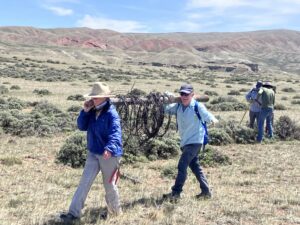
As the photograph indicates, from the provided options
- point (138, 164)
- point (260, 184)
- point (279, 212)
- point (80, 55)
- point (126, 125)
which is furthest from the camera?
point (80, 55)

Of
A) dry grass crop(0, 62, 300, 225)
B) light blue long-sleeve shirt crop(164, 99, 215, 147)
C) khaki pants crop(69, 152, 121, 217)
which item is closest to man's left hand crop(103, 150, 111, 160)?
khaki pants crop(69, 152, 121, 217)

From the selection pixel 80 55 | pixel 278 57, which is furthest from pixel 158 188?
pixel 278 57

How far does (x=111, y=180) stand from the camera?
675 cm

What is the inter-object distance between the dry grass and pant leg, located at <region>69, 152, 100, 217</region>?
0.22 meters

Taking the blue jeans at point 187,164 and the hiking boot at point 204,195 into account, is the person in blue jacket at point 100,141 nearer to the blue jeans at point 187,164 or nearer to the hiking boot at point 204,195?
the blue jeans at point 187,164

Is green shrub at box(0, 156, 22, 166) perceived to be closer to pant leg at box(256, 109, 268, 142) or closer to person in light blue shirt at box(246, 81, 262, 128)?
pant leg at box(256, 109, 268, 142)

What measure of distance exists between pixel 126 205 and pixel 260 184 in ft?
10.4

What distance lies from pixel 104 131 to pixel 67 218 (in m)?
1.25

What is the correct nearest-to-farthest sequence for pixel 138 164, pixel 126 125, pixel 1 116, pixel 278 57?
pixel 126 125 → pixel 138 164 → pixel 1 116 → pixel 278 57

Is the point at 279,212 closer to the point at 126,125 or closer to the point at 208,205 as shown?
the point at 208,205

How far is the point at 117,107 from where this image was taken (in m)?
7.92

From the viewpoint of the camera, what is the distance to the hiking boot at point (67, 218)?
21.6ft

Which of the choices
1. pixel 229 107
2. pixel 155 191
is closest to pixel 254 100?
pixel 155 191

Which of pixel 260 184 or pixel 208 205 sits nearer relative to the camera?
pixel 208 205
